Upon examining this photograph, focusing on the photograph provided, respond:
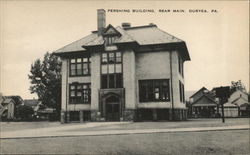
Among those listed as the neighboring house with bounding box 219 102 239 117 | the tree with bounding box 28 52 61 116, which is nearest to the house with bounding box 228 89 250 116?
Answer: the neighboring house with bounding box 219 102 239 117

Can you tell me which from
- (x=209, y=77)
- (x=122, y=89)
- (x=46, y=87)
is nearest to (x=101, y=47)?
(x=122, y=89)

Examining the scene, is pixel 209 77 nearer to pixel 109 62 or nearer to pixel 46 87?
pixel 109 62

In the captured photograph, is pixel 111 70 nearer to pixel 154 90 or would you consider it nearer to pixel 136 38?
pixel 136 38

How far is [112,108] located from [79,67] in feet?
19.6

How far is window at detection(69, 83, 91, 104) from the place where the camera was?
32469mm

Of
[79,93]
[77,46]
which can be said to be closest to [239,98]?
[79,93]

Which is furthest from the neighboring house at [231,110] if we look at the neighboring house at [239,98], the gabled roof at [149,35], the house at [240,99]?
the gabled roof at [149,35]

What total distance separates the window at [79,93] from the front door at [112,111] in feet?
9.95

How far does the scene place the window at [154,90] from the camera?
30.0m

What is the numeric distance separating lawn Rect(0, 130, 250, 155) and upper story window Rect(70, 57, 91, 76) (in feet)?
61.7

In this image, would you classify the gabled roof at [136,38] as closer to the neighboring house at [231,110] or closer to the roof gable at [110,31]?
the roof gable at [110,31]

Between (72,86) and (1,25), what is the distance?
20.5 m

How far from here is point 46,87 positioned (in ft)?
132

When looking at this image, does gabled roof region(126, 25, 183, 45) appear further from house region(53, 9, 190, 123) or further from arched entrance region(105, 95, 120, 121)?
arched entrance region(105, 95, 120, 121)
